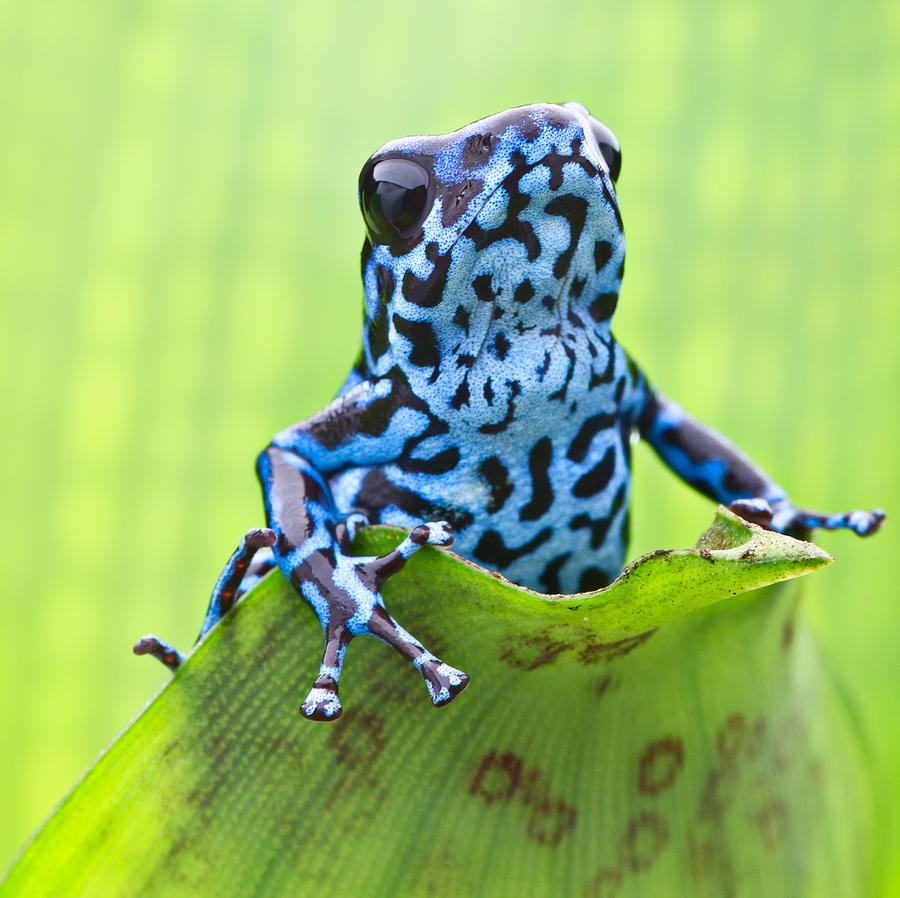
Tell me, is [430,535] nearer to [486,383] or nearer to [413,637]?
[413,637]

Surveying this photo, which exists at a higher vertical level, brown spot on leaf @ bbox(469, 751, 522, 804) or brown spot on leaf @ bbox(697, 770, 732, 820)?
brown spot on leaf @ bbox(469, 751, 522, 804)

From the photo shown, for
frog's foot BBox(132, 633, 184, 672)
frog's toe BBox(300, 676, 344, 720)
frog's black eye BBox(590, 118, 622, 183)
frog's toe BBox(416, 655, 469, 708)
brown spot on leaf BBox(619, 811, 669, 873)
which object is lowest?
brown spot on leaf BBox(619, 811, 669, 873)

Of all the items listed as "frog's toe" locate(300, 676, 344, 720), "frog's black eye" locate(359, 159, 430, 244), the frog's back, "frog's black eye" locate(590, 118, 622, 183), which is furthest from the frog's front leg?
"frog's black eye" locate(590, 118, 622, 183)

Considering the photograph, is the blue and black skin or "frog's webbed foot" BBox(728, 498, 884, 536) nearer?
the blue and black skin

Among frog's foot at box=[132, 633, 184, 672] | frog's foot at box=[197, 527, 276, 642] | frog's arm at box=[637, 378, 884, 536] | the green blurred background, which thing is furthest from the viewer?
the green blurred background

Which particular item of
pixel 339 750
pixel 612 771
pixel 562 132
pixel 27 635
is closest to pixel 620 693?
pixel 612 771

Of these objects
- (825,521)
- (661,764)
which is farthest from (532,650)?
(825,521)

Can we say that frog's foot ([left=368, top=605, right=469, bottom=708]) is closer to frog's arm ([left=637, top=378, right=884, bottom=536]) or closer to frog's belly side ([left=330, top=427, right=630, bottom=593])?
frog's belly side ([left=330, top=427, right=630, bottom=593])

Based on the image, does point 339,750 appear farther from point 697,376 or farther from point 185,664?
point 697,376
